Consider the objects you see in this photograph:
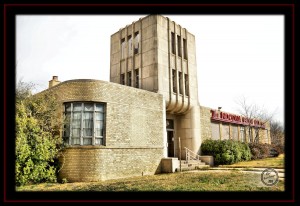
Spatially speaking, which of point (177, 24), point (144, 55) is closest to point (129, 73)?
point (144, 55)

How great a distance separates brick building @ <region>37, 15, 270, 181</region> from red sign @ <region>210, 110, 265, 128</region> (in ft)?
0.67

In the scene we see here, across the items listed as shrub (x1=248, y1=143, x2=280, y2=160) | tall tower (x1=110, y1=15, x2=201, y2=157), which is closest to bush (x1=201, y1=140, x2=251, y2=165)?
tall tower (x1=110, y1=15, x2=201, y2=157)

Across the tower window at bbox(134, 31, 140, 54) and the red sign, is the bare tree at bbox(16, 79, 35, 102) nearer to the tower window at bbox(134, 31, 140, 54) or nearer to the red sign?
the tower window at bbox(134, 31, 140, 54)

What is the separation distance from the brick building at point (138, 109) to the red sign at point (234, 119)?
21 cm

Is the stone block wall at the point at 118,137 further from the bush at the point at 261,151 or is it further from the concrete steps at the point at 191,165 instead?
the bush at the point at 261,151

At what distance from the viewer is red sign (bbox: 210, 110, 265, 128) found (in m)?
24.3

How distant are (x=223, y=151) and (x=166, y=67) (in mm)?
7965

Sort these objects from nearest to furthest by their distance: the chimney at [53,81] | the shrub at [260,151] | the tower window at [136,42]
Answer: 1. the chimney at [53,81]
2. the tower window at [136,42]
3. the shrub at [260,151]

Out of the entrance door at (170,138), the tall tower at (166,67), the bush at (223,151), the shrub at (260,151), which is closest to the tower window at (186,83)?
the tall tower at (166,67)

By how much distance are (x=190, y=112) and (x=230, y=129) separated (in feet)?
28.8

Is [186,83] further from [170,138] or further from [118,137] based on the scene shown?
[118,137]

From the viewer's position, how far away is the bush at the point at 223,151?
1941cm

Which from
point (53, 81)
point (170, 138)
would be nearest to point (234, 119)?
point (170, 138)
